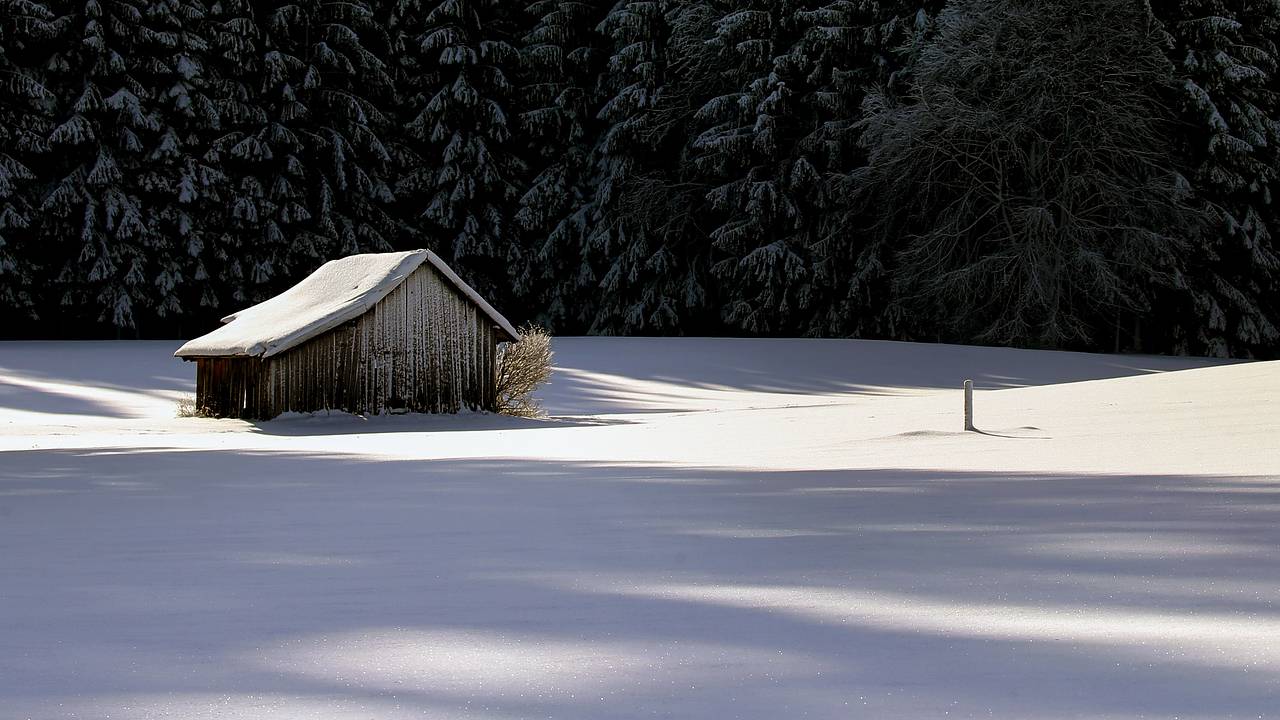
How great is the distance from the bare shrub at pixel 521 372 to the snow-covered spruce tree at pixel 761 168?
14622mm

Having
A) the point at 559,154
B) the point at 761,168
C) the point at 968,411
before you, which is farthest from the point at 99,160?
the point at 968,411

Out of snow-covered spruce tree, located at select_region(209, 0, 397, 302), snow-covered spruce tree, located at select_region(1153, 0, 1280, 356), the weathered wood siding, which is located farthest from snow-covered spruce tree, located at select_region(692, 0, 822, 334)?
the weathered wood siding

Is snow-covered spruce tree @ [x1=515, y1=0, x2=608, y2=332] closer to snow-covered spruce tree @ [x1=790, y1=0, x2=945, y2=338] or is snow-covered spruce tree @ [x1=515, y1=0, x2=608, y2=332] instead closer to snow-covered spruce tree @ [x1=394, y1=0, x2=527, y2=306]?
snow-covered spruce tree @ [x1=394, y1=0, x2=527, y2=306]

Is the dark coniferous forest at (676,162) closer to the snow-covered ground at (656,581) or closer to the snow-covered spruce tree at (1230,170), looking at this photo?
the snow-covered spruce tree at (1230,170)

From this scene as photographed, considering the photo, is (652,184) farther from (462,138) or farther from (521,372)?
(521,372)

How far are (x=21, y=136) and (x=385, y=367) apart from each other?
19.1 metres

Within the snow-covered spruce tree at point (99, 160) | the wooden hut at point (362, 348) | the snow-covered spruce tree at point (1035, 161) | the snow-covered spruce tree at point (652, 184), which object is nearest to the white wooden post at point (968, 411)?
the wooden hut at point (362, 348)

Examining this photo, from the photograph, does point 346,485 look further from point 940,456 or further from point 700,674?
point 700,674

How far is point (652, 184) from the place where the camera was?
41.9 metres

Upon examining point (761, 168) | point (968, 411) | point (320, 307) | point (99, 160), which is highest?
point (761, 168)

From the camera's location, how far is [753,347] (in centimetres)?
3634

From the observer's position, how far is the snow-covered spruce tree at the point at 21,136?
36.5 meters

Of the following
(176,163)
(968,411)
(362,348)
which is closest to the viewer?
(968,411)

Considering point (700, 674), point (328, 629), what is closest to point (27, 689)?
point (328, 629)
